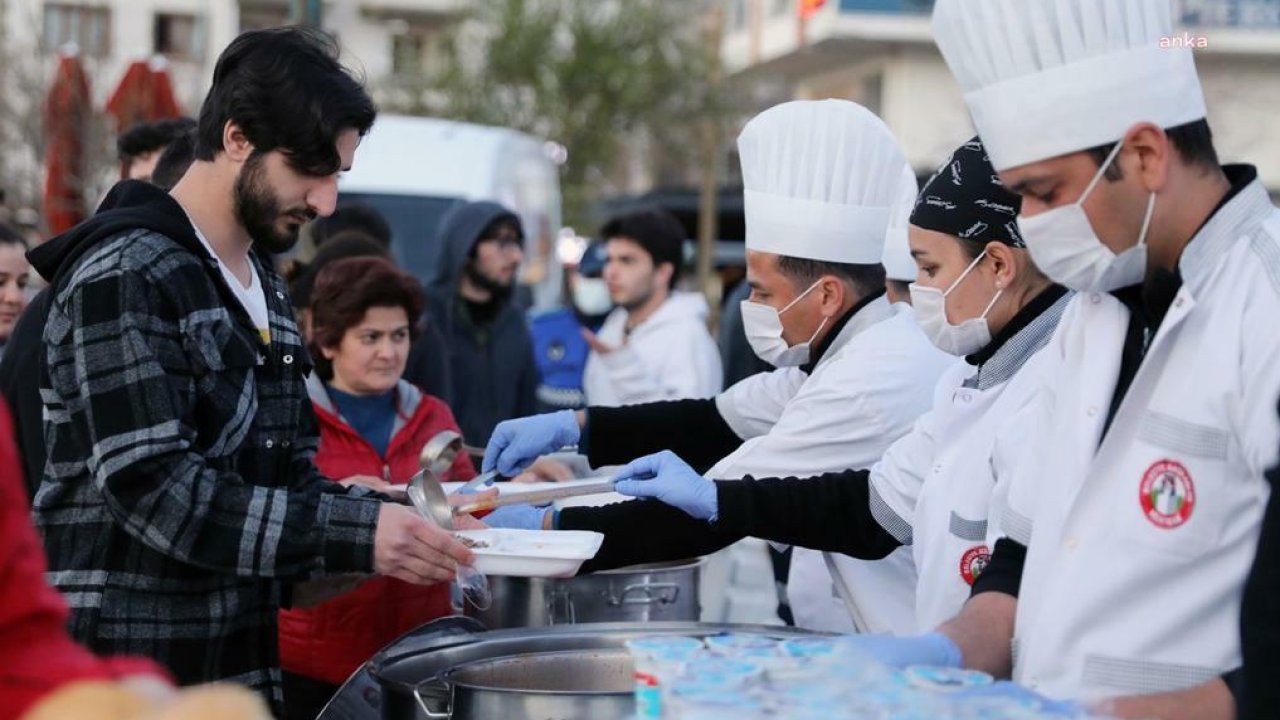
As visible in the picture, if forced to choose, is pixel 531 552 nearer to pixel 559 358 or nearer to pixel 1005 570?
pixel 1005 570

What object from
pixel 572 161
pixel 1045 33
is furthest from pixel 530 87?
pixel 1045 33

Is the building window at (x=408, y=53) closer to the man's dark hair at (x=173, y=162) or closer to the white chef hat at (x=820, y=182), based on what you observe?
the man's dark hair at (x=173, y=162)

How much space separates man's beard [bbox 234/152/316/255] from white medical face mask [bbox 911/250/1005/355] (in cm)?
127

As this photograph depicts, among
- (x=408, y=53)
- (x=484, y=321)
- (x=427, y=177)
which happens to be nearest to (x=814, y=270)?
(x=484, y=321)

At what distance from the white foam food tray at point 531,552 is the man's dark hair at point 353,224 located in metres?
3.83

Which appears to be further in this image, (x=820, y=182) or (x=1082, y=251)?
Answer: (x=820, y=182)

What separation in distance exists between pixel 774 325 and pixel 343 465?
1.26 metres

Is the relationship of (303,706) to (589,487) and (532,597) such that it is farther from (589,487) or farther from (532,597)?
(589,487)

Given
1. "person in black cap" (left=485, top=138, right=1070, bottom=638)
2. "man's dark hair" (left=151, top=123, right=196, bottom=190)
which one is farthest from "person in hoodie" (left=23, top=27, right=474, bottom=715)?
"man's dark hair" (left=151, top=123, right=196, bottom=190)

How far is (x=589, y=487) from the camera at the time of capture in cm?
373

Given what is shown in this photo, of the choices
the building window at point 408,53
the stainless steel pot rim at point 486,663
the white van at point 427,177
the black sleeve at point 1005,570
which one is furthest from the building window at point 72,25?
the black sleeve at point 1005,570

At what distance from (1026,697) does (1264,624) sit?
0.30m

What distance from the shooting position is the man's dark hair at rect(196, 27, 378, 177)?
3268 millimetres

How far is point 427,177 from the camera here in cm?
1212
